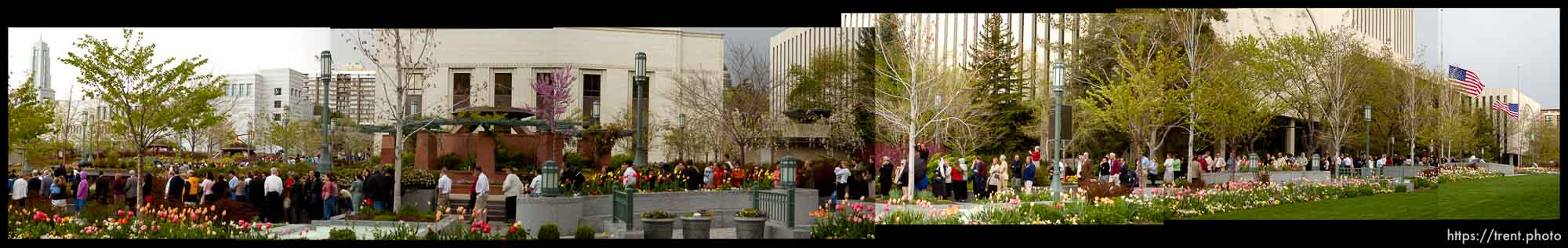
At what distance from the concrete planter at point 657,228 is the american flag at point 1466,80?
10.3m

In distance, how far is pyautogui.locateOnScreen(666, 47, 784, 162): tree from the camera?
1634cm

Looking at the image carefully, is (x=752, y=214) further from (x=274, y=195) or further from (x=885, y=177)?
(x=274, y=195)

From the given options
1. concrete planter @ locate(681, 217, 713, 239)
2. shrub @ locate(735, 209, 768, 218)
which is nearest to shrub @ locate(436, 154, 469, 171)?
concrete planter @ locate(681, 217, 713, 239)

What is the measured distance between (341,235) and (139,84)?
5530 millimetres

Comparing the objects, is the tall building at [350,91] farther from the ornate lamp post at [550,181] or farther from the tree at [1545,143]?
the tree at [1545,143]

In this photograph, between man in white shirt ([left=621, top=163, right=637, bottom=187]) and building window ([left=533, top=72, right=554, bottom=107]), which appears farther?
building window ([left=533, top=72, right=554, bottom=107])

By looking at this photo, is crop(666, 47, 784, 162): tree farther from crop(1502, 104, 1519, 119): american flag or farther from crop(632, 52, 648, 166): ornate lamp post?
crop(1502, 104, 1519, 119): american flag

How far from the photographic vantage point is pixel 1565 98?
35.1 feet

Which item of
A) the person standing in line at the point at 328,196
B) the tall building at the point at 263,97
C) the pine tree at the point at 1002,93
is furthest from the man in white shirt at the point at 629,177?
the pine tree at the point at 1002,93

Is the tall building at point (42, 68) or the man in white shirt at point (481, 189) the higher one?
the tall building at point (42, 68)

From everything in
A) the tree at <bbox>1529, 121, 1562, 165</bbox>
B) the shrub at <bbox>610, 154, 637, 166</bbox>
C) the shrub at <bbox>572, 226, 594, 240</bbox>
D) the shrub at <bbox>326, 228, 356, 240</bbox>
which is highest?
the tree at <bbox>1529, 121, 1562, 165</bbox>

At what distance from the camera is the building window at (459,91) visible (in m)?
Result: 17.0

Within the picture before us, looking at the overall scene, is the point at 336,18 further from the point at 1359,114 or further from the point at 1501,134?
the point at 1359,114

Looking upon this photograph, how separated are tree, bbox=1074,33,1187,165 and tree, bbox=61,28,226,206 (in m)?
15.0
